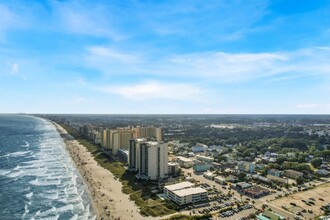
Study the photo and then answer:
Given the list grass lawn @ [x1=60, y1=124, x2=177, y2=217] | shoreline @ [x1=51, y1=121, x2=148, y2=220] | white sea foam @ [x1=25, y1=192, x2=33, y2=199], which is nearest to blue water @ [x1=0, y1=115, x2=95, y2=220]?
white sea foam @ [x1=25, y1=192, x2=33, y2=199]

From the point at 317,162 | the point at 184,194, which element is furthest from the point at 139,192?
the point at 317,162

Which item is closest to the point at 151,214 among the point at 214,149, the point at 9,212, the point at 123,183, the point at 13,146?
the point at 123,183

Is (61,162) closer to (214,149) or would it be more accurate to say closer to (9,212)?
(9,212)

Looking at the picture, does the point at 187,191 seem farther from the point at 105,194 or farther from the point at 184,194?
the point at 105,194

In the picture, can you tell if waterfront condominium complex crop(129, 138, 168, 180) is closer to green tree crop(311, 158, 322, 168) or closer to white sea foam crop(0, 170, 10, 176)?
white sea foam crop(0, 170, 10, 176)

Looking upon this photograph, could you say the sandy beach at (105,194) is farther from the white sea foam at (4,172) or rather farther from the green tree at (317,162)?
the green tree at (317,162)
